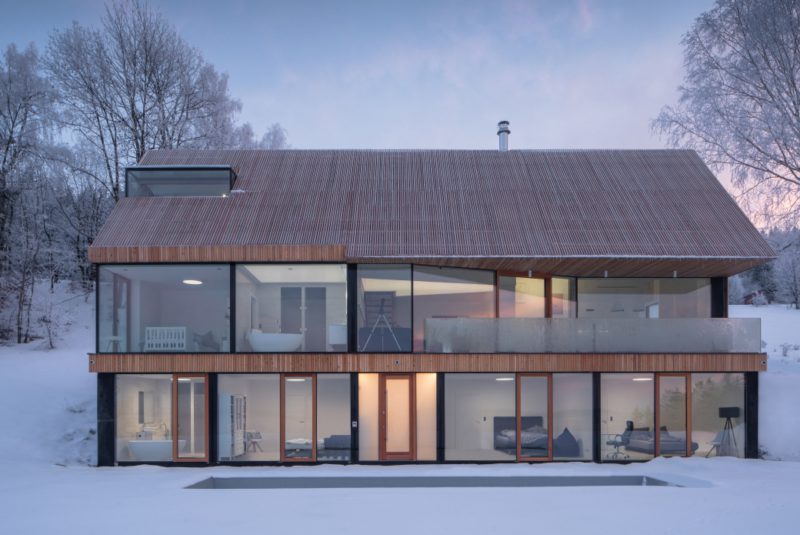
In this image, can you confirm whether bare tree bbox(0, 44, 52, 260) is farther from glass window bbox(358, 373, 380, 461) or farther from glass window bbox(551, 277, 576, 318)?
glass window bbox(551, 277, 576, 318)

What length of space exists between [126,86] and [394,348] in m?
18.2

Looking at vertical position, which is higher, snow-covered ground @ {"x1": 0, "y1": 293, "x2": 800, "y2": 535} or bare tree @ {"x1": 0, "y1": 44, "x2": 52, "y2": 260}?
bare tree @ {"x1": 0, "y1": 44, "x2": 52, "y2": 260}

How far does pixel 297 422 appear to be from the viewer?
600 inches

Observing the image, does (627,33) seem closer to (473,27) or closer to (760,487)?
(473,27)

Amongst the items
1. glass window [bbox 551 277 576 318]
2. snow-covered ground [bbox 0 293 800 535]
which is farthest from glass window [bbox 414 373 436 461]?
glass window [bbox 551 277 576 318]

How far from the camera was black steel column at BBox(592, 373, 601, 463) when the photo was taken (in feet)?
50.9

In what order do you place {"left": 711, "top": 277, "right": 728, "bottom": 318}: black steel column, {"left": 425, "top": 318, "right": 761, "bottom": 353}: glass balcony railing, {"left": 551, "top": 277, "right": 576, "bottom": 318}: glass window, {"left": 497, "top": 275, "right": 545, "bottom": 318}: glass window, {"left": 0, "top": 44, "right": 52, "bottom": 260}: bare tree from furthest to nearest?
1. {"left": 0, "top": 44, "right": 52, "bottom": 260}: bare tree
2. {"left": 551, "top": 277, "right": 576, "bottom": 318}: glass window
3. {"left": 711, "top": 277, "right": 728, "bottom": 318}: black steel column
4. {"left": 497, "top": 275, "right": 545, "bottom": 318}: glass window
5. {"left": 425, "top": 318, "right": 761, "bottom": 353}: glass balcony railing

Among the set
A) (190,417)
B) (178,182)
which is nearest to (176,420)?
(190,417)

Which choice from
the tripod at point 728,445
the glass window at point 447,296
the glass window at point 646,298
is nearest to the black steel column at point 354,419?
the glass window at point 447,296

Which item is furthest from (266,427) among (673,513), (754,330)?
(754,330)

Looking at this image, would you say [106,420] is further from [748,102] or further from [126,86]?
[748,102]

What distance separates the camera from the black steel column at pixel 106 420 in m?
15.0

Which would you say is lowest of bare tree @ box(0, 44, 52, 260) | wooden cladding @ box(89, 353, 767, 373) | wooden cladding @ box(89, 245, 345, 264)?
wooden cladding @ box(89, 353, 767, 373)

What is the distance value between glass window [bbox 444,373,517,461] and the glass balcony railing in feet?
2.55
